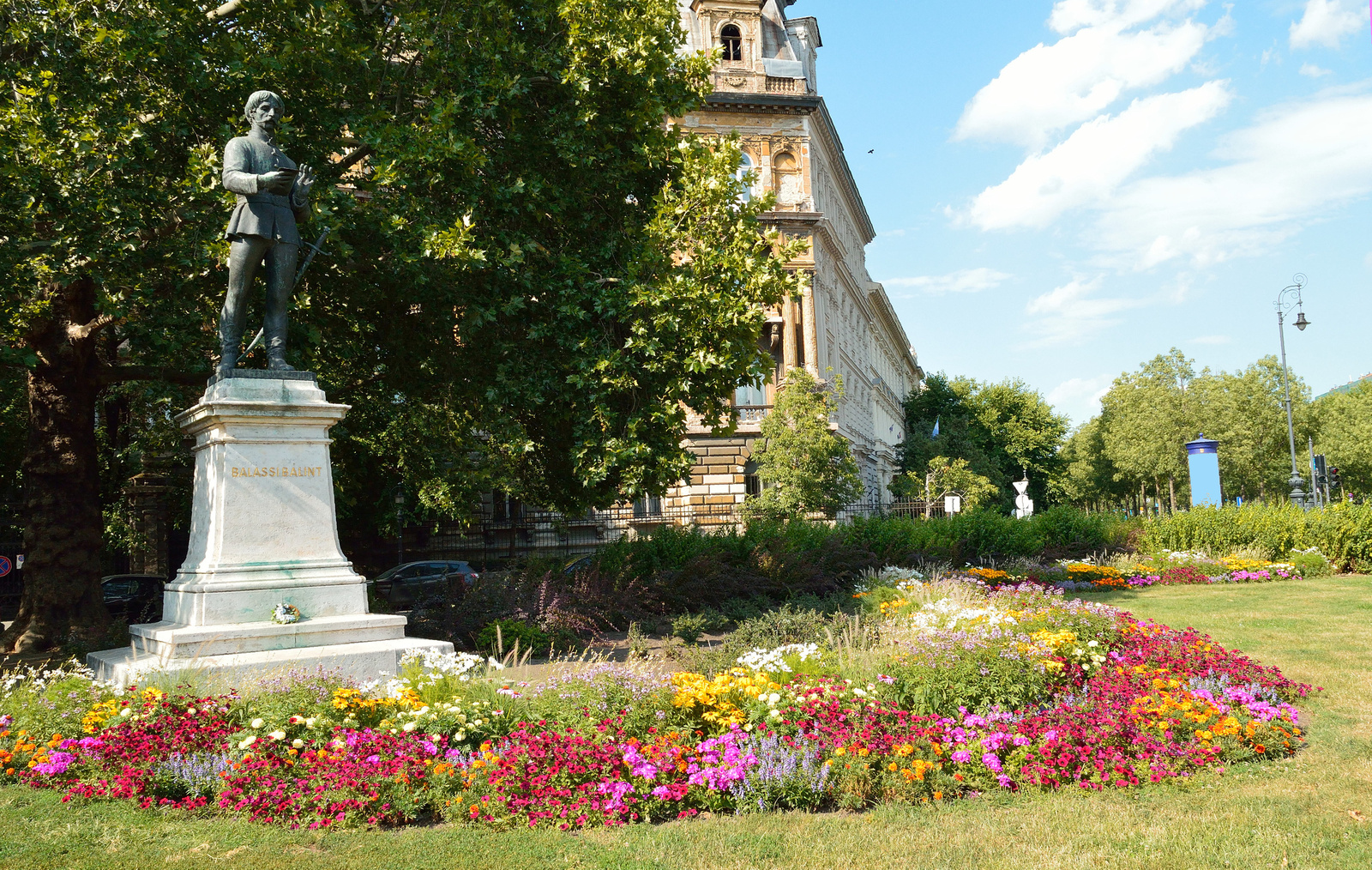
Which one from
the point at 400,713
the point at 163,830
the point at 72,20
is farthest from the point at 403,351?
the point at 163,830

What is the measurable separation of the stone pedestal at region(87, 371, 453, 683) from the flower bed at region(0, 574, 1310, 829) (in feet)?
2.30

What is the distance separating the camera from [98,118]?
12.4m

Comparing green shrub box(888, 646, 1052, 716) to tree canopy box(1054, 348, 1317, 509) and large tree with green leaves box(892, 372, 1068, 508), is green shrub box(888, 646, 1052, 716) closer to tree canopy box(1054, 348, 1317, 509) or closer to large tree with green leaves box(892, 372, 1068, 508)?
tree canopy box(1054, 348, 1317, 509)

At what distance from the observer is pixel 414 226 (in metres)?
Result: 13.5

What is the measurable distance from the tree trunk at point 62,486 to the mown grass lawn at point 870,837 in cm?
895

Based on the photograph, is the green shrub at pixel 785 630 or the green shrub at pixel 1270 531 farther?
the green shrub at pixel 1270 531

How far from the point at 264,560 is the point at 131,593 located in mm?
14890

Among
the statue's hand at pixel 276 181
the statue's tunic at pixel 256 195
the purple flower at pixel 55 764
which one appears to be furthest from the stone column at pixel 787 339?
the purple flower at pixel 55 764

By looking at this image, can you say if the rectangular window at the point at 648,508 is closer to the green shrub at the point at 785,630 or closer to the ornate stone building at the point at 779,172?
the ornate stone building at the point at 779,172

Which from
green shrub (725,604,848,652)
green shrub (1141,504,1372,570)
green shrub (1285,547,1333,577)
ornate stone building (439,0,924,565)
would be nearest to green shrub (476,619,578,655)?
green shrub (725,604,848,652)

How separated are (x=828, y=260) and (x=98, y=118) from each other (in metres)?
40.8

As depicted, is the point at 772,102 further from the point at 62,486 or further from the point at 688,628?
the point at 688,628

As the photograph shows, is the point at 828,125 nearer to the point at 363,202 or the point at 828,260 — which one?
the point at 828,260

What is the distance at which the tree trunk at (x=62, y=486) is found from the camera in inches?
564
